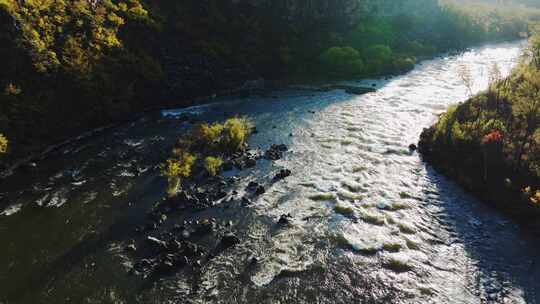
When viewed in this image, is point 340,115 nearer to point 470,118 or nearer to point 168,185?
point 470,118

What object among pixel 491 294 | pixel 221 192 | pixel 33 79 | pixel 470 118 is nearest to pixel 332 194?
pixel 221 192

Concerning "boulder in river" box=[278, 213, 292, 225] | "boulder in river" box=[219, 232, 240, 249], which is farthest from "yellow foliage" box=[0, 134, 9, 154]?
"boulder in river" box=[278, 213, 292, 225]

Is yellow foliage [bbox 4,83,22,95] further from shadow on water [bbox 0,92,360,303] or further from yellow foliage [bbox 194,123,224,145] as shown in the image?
yellow foliage [bbox 194,123,224,145]

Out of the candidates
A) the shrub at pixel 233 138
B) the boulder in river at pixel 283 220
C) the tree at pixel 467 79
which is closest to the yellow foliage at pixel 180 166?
the shrub at pixel 233 138

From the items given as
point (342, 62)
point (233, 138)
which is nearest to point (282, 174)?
point (233, 138)

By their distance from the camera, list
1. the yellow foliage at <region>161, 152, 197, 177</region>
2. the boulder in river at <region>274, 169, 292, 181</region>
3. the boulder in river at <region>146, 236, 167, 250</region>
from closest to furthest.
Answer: the boulder in river at <region>146, 236, 167, 250</region> < the yellow foliage at <region>161, 152, 197, 177</region> < the boulder in river at <region>274, 169, 292, 181</region>

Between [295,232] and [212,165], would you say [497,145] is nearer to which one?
[295,232]
